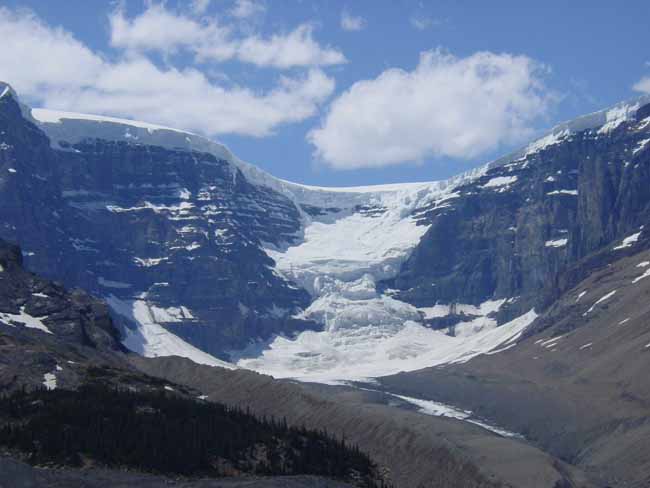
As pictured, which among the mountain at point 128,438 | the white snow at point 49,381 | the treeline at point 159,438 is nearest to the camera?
the mountain at point 128,438

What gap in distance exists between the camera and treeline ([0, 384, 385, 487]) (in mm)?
117812

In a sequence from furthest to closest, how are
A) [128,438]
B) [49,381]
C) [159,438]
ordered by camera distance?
[49,381], [159,438], [128,438]

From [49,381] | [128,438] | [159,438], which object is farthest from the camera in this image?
[49,381]

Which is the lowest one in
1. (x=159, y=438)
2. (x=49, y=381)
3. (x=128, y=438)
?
(x=128, y=438)

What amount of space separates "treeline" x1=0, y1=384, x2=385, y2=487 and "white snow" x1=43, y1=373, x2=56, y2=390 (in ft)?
18.0

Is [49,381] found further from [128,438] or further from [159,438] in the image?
[128,438]

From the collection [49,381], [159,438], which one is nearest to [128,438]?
[159,438]

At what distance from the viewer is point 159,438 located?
416 feet

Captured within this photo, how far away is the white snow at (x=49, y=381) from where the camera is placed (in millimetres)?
165625

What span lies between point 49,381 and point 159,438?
4405 centimetres

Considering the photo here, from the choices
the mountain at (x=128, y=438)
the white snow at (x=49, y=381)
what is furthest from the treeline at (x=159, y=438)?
the white snow at (x=49, y=381)

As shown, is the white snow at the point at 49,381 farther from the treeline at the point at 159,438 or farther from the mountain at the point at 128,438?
the treeline at the point at 159,438

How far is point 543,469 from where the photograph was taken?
194 meters

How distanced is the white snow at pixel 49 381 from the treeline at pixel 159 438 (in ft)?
18.0
